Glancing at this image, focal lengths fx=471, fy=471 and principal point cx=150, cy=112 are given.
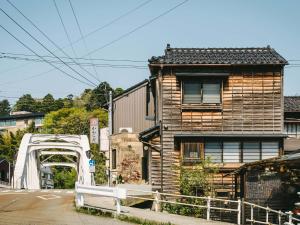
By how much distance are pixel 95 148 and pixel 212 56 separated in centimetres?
3412

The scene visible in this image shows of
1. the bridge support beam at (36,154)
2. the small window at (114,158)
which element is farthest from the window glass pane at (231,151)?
the small window at (114,158)

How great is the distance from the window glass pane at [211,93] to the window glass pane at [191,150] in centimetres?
230

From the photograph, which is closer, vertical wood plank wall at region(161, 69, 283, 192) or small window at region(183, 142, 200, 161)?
small window at region(183, 142, 200, 161)

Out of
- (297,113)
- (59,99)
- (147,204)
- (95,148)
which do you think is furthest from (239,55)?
(59,99)

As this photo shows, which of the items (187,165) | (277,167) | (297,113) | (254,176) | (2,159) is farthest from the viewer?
(2,159)

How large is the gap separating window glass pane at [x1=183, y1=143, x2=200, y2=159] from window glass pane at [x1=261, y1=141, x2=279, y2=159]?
3.28 m

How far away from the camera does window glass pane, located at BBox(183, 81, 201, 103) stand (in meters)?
23.5

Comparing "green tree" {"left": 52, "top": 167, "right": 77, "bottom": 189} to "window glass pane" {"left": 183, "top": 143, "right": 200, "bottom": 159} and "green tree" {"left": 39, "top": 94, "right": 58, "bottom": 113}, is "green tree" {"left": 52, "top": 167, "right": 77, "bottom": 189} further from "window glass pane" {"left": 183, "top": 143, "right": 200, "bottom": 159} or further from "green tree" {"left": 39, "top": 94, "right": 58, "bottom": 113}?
"green tree" {"left": 39, "top": 94, "right": 58, "bottom": 113}

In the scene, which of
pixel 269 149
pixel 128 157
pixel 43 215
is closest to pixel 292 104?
pixel 269 149

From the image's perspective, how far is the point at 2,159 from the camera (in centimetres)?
6147

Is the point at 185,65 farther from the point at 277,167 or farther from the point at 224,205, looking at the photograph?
the point at 277,167

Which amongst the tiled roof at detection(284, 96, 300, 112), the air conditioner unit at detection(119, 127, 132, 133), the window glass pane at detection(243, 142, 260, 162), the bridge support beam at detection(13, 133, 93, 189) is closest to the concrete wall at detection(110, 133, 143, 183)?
the air conditioner unit at detection(119, 127, 132, 133)

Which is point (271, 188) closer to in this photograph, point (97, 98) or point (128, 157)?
point (128, 157)

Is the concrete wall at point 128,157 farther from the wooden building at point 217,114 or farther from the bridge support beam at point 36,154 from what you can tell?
the wooden building at point 217,114
